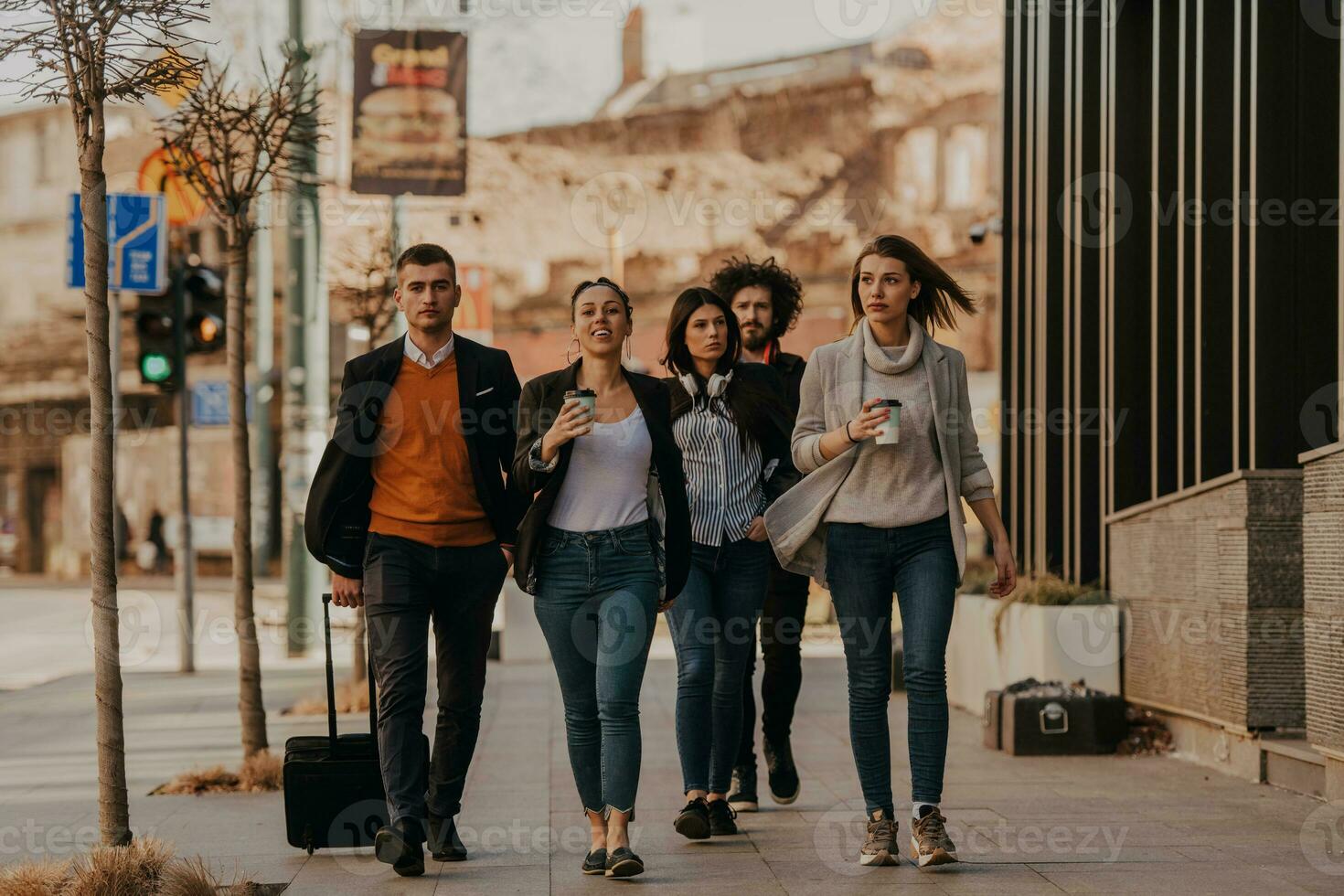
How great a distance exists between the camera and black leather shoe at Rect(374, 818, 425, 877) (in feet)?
18.7

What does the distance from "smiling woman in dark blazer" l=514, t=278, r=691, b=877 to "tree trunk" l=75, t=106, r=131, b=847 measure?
4.52 ft

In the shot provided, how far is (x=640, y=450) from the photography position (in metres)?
5.85

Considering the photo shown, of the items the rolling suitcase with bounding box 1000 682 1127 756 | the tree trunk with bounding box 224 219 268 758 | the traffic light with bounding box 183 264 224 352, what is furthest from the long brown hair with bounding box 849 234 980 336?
the traffic light with bounding box 183 264 224 352

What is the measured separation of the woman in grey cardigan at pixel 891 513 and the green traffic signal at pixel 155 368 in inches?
361

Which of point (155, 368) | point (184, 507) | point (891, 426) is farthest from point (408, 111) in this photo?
point (891, 426)

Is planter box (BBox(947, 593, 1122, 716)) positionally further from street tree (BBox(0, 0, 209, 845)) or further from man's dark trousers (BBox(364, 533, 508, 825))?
street tree (BBox(0, 0, 209, 845))

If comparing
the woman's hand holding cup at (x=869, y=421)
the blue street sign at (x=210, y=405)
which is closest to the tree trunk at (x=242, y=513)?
the woman's hand holding cup at (x=869, y=421)

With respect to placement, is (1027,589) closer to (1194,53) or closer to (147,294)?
(1194,53)

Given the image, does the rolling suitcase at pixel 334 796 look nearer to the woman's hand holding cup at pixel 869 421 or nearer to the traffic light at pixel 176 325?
the woman's hand holding cup at pixel 869 421

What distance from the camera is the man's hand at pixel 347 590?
591cm

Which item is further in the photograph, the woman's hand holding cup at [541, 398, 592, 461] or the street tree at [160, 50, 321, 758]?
the street tree at [160, 50, 321, 758]

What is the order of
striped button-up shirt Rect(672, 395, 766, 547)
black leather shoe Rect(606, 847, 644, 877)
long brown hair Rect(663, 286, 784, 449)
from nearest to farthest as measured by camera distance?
1. black leather shoe Rect(606, 847, 644, 877)
2. striped button-up shirt Rect(672, 395, 766, 547)
3. long brown hair Rect(663, 286, 784, 449)

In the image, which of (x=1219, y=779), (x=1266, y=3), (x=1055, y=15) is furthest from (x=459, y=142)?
(x=1219, y=779)

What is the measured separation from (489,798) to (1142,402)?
5109 mm
